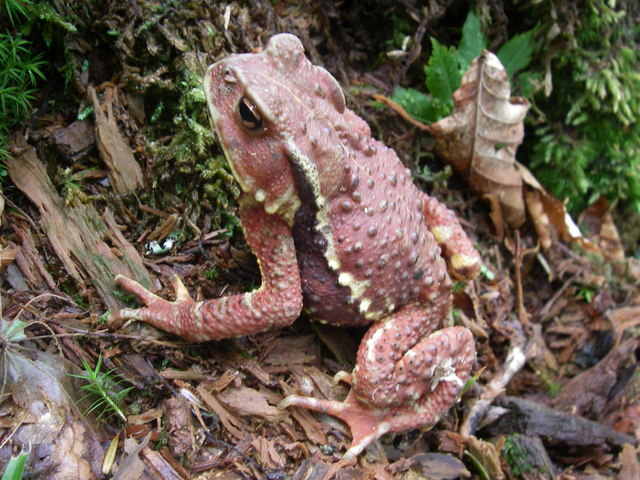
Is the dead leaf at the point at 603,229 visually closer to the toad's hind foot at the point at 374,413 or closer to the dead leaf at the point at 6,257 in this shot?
the toad's hind foot at the point at 374,413

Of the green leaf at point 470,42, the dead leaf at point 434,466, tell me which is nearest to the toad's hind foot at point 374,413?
the dead leaf at point 434,466

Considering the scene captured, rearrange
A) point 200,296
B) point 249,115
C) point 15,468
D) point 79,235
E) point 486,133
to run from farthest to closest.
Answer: point 486,133 → point 200,296 → point 79,235 → point 249,115 → point 15,468

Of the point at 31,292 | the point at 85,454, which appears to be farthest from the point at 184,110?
the point at 85,454

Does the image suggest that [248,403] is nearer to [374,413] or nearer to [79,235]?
[374,413]

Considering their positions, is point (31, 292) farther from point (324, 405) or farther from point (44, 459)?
point (324, 405)

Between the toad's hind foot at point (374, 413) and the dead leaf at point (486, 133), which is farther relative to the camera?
the dead leaf at point (486, 133)

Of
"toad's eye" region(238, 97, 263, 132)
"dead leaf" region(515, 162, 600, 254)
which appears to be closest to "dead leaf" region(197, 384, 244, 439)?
"toad's eye" region(238, 97, 263, 132)

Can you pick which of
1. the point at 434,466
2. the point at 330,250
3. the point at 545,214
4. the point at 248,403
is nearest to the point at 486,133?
the point at 545,214
